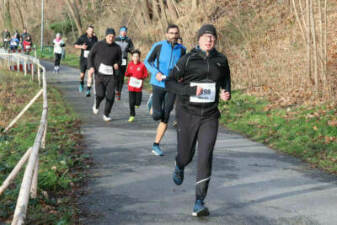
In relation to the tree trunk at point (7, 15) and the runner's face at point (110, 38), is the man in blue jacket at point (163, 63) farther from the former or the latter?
the tree trunk at point (7, 15)

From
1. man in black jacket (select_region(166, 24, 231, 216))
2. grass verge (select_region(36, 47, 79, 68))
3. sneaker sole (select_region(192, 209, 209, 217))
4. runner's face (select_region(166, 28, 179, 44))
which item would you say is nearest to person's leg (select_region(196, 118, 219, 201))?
man in black jacket (select_region(166, 24, 231, 216))

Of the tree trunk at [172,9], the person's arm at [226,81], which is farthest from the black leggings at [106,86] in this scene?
the tree trunk at [172,9]

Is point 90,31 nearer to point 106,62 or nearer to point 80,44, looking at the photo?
point 80,44

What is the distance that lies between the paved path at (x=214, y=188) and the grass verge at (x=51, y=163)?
0.80 ft

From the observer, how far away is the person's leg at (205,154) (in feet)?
18.3

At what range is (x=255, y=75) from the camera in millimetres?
16234

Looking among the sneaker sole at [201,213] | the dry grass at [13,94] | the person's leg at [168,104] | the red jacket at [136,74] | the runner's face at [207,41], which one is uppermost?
the runner's face at [207,41]

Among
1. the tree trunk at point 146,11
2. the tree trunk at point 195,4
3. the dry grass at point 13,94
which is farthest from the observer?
the tree trunk at point 146,11

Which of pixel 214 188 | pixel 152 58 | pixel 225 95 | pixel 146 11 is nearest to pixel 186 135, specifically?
pixel 225 95

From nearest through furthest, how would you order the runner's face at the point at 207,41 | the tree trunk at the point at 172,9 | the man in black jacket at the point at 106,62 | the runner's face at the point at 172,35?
the runner's face at the point at 207,41, the runner's face at the point at 172,35, the man in black jacket at the point at 106,62, the tree trunk at the point at 172,9

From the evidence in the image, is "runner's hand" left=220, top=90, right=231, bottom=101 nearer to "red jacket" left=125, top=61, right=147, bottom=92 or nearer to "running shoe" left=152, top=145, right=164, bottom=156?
"running shoe" left=152, top=145, right=164, bottom=156

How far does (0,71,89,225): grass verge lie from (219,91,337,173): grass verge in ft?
12.1

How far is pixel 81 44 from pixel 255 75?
5217 millimetres

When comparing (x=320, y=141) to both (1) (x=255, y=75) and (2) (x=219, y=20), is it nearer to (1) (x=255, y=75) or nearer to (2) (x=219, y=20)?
(1) (x=255, y=75)
